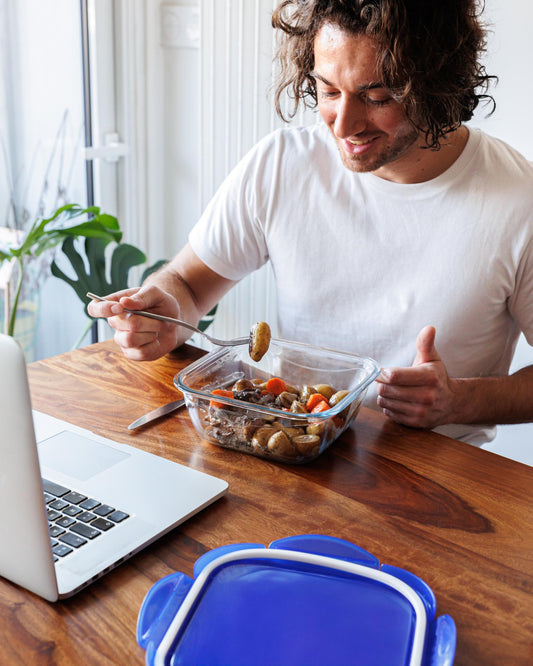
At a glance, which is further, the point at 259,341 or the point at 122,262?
the point at 122,262

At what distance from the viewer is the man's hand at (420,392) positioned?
1003 millimetres

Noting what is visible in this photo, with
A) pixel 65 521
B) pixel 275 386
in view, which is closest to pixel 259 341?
pixel 275 386

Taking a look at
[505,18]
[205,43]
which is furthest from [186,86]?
[505,18]

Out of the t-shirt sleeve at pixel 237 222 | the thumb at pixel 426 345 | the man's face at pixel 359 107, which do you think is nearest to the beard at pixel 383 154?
the man's face at pixel 359 107

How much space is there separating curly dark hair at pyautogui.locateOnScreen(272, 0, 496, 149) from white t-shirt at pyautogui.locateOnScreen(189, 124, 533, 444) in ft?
0.40

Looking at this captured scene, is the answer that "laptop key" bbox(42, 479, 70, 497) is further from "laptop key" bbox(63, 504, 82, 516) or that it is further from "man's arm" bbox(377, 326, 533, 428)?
"man's arm" bbox(377, 326, 533, 428)

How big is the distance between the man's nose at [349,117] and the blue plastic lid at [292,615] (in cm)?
77

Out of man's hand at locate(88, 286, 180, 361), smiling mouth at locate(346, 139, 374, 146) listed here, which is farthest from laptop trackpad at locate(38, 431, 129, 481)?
smiling mouth at locate(346, 139, 374, 146)

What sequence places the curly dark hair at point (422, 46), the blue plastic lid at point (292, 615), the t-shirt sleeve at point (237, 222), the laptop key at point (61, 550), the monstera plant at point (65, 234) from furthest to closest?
the monstera plant at point (65, 234) → the t-shirt sleeve at point (237, 222) → the curly dark hair at point (422, 46) → the laptop key at point (61, 550) → the blue plastic lid at point (292, 615)

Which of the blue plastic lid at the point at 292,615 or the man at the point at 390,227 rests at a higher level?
the man at the point at 390,227

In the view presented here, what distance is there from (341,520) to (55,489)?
1.07 ft

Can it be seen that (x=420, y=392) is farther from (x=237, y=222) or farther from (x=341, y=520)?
(x=237, y=222)

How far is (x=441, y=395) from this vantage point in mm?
1046

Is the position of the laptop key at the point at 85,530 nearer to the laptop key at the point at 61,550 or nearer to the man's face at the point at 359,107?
the laptop key at the point at 61,550
